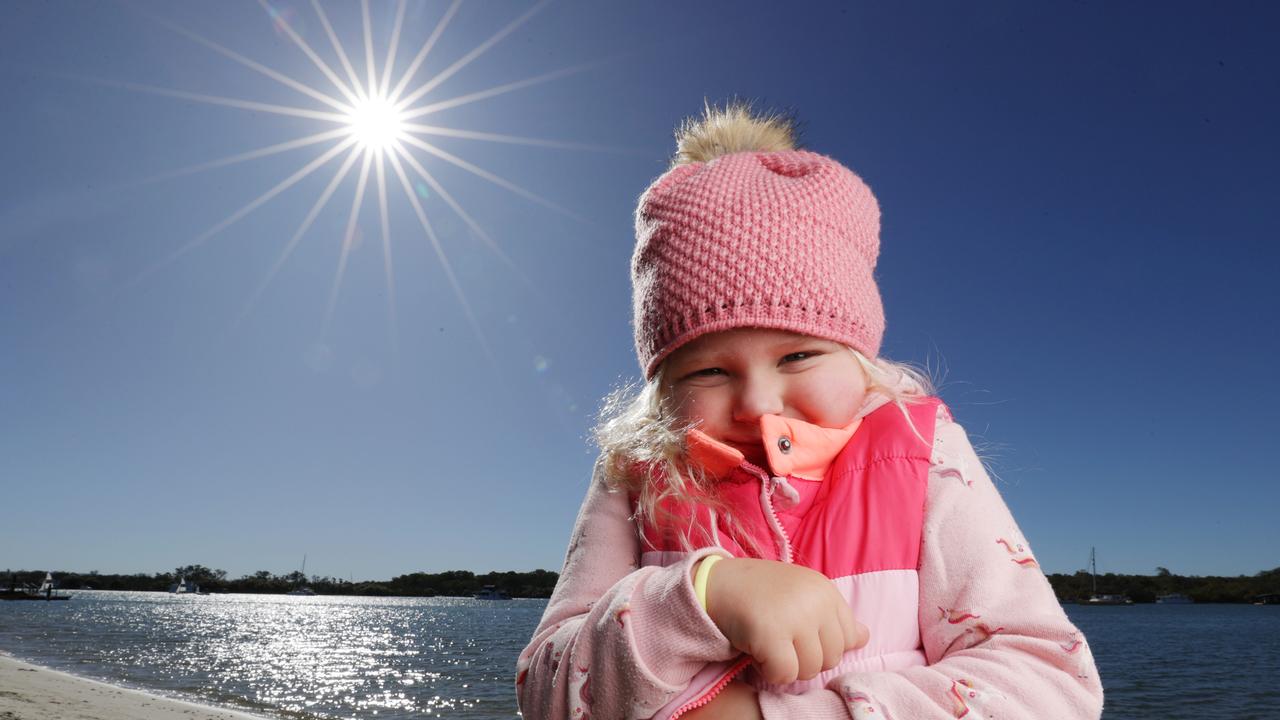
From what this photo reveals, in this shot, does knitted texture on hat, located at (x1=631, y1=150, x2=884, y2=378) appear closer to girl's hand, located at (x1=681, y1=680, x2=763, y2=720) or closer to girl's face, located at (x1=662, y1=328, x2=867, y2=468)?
girl's face, located at (x1=662, y1=328, x2=867, y2=468)

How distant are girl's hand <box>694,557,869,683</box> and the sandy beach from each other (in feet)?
48.1

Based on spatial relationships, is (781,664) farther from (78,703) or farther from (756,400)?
(78,703)

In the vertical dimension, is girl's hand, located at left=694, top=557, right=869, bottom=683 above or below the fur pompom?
below

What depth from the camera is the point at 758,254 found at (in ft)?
4.67

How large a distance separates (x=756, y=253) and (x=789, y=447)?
1.24ft

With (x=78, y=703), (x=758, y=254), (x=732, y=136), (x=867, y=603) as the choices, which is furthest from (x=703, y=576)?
(x=78, y=703)

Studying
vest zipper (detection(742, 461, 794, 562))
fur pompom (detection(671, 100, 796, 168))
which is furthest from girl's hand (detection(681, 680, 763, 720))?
fur pompom (detection(671, 100, 796, 168))

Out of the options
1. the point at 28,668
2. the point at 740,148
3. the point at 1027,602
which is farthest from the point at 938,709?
the point at 28,668

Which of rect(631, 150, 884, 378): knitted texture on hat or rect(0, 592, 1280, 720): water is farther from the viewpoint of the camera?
rect(0, 592, 1280, 720): water

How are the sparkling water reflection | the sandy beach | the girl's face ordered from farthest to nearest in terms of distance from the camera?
the sparkling water reflection → the sandy beach → the girl's face

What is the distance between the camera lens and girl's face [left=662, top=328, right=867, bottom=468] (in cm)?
135

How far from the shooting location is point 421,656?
38.4 m

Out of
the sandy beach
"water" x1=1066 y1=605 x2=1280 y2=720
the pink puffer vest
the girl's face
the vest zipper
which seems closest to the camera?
the pink puffer vest

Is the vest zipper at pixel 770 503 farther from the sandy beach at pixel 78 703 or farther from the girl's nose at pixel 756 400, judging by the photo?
the sandy beach at pixel 78 703
